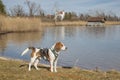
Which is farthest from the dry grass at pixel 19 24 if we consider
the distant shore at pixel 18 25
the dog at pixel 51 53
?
the dog at pixel 51 53

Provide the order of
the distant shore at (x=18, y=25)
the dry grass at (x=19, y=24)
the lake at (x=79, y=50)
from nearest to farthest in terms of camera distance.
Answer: the lake at (x=79, y=50)
the distant shore at (x=18, y=25)
the dry grass at (x=19, y=24)

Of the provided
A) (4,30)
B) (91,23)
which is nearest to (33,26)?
(4,30)

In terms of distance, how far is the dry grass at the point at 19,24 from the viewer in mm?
39781

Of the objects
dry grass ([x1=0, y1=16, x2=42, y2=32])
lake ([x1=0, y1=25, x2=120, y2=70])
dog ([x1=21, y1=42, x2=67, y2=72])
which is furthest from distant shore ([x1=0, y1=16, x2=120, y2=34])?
dog ([x1=21, y1=42, x2=67, y2=72])

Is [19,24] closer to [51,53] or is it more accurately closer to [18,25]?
[18,25]

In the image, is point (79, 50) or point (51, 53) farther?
point (79, 50)

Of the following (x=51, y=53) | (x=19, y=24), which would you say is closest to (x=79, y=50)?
(x=51, y=53)

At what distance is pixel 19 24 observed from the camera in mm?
42844

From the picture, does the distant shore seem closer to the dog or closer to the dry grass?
the dry grass

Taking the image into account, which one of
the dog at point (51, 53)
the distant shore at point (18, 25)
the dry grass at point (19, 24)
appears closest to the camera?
the dog at point (51, 53)

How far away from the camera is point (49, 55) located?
9086 millimetres

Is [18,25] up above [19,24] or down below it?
below

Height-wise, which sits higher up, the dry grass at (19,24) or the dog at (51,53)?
the dog at (51,53)

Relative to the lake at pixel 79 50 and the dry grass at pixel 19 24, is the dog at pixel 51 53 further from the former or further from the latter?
the dry grass at pixel 19 24
